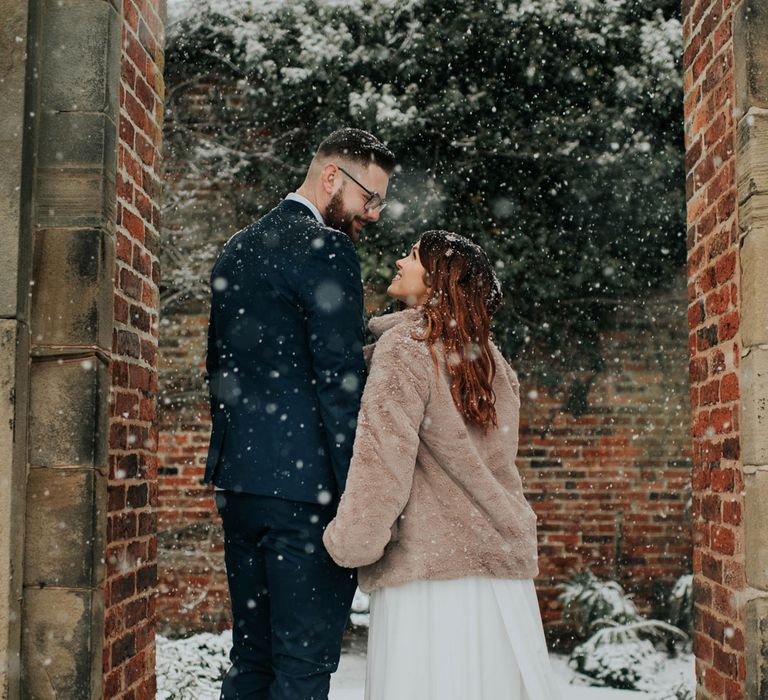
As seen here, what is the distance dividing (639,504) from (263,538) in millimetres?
4211

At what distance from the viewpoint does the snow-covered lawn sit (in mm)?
5031

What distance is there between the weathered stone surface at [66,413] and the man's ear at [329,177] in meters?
0.89

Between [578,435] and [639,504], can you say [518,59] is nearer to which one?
[578,435]

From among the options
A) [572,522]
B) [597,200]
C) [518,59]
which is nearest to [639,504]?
[572,522]

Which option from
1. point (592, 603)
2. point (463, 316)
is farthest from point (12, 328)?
point (592, 603)

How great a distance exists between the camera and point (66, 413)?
7.95 ft

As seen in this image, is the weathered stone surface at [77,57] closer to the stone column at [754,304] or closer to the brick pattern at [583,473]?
the stone column at [754,304]

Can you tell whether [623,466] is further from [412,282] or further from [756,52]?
[756,52]

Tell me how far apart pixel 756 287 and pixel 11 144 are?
2132 mm

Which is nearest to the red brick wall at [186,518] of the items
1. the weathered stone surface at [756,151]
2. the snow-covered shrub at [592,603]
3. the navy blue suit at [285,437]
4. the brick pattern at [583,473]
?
the brick pattern at [583,473]

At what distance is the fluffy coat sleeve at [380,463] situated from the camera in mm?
2344

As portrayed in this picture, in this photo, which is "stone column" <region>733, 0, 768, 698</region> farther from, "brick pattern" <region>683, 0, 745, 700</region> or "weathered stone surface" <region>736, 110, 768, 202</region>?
"brick pattern" <region>683, 0, 745, 700</region>

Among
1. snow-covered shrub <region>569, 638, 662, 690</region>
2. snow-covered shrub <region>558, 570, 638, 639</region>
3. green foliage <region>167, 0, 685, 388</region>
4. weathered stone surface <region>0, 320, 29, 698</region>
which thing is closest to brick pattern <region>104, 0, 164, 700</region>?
weathered stone surface <region>0, 320, 29, 698</region>

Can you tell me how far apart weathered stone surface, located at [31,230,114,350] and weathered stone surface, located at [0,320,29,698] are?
0.09 metres
